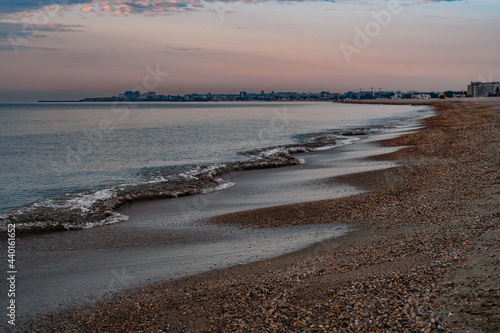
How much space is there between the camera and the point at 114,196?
14500mm

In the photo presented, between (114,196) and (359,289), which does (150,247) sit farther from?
(114,196)

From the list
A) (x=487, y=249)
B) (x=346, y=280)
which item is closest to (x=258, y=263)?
(x=346, y=280)

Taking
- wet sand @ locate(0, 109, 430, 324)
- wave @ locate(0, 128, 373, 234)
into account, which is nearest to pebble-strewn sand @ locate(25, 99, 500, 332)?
wet sand @ locate(0, 109, 430, 324)

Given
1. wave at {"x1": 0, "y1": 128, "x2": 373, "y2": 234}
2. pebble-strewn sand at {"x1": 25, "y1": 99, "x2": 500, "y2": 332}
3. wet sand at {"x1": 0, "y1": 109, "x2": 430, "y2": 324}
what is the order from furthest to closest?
wave at {"x1": 0, "y1": 128, "x2": 373, "y2": 234}
wet sand at {"x1": 0, "y1": 109, "x2": 430, "y2": 324}
pebble-strewn sand at {"x1": 25, "y1": 99, "x2": 500, "y2": 332}

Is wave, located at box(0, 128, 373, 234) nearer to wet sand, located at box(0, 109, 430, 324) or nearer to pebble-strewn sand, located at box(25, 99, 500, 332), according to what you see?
wet sand, located at box(0, 109, 430, 324)

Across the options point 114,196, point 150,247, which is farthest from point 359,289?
point 114,196

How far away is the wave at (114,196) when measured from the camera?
11.4 m

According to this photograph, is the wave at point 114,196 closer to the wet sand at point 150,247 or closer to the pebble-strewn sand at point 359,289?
the wet sand at point 150,247

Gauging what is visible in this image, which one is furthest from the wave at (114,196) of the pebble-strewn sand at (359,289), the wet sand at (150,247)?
the pebble-strewn sand at (359,289)

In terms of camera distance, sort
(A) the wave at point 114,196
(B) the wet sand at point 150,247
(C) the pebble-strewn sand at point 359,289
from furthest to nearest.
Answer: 1. (A) the wave at point 114,196
2. (B) the wet sand at point 150,247
3. (C) the pebble-strewn sand at point 359,289

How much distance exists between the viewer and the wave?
1138 cm

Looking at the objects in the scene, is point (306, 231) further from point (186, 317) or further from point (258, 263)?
point (186, 317)

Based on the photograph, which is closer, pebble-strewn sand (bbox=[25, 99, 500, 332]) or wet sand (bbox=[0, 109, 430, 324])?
pebble-strewn sand (bbox=[25, 99, 500, 332])

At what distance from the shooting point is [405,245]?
7.35 meters
